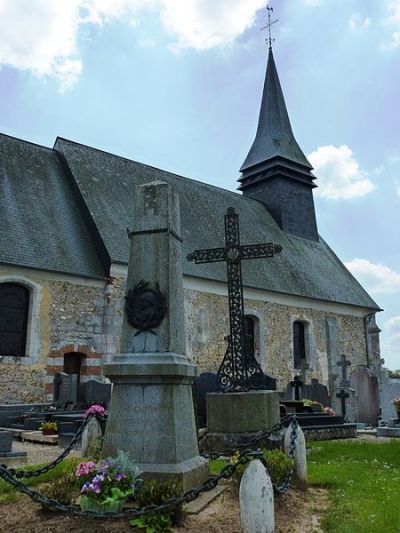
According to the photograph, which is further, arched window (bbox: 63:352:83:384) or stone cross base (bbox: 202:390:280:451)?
arched window (bbox: 63:352:83:384)

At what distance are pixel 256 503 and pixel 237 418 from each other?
387 centimetres

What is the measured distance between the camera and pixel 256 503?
3.26 metres

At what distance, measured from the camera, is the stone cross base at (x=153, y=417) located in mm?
4105

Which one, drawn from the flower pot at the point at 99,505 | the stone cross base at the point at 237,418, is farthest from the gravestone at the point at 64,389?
the flower pot at the point at 99,505

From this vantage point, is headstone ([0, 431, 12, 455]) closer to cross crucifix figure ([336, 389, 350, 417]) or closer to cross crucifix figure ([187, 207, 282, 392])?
cross crucifix figure ([187, 207, 282, 392])

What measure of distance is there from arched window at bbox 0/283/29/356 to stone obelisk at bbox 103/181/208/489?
8.93 metres

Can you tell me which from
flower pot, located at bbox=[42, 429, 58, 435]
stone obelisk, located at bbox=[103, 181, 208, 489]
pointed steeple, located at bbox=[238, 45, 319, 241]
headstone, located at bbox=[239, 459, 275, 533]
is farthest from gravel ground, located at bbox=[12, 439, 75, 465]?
pointed steeple, located at bbox=[238, 45, 319, 241]

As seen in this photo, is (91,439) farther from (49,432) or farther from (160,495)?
(49,432)

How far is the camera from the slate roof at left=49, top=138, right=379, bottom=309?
53.1ft

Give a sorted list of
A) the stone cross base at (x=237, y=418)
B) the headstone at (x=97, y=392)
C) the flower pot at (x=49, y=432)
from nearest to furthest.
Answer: the stone cross base at (x=237, y=418) < the flower pot at (x=49, y=432) < the headstone at (x=97, y=392)

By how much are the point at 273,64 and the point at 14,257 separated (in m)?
22.6

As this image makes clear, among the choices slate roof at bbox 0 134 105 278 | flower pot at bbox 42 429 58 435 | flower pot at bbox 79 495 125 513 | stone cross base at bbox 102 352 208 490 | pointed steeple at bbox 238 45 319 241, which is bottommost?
flower pot at bbox 79 495 125 513

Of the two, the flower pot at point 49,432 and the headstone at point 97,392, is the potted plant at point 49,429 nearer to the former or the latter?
the flower pot at point 49,432

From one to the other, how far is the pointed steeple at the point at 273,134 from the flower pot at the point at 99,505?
22657 millimetres
